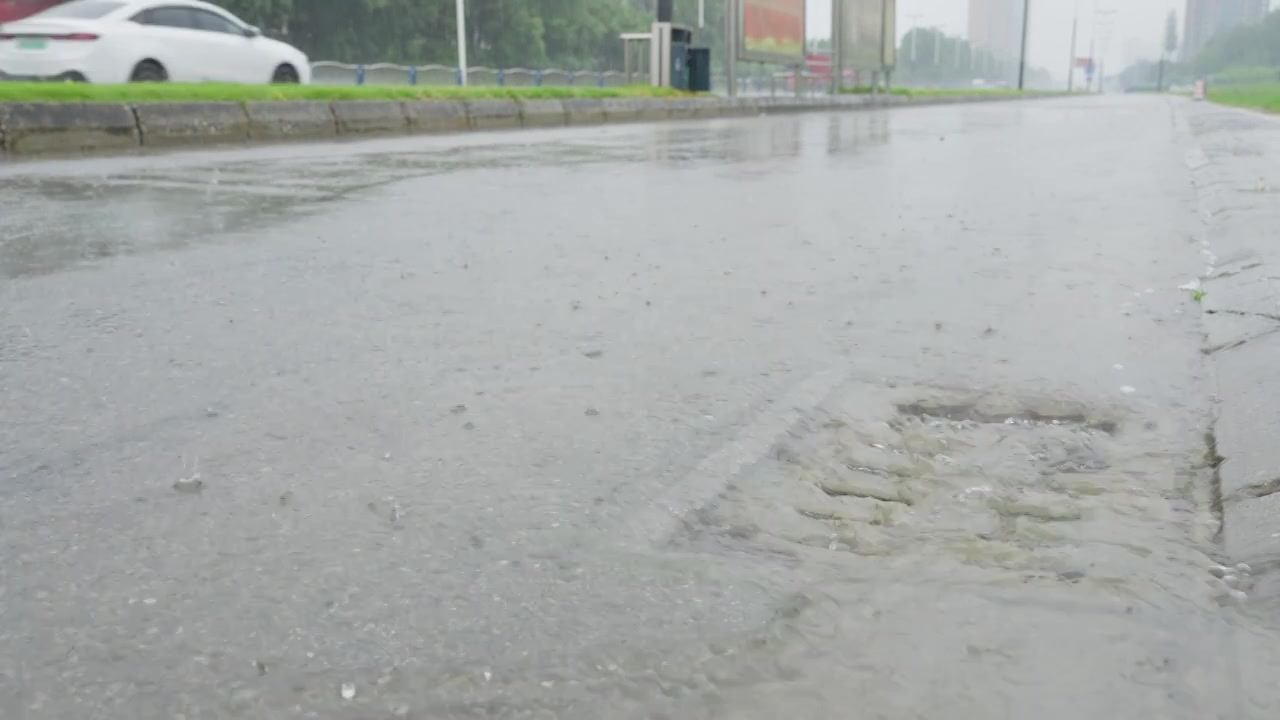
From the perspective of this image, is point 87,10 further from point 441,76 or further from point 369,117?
point 441,76

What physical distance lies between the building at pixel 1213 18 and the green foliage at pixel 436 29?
250ft

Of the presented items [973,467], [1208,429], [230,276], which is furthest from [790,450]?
[230,276]

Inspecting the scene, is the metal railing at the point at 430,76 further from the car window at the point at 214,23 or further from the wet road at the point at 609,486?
the wet road at the point at 609,486

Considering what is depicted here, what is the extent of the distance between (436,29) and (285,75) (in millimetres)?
37384

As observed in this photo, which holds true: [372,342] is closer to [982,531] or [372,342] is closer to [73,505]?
[73,505]

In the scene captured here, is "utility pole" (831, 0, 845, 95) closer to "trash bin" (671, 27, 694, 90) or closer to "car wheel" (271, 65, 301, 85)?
"trash bin" (671, 27, 694, 90)

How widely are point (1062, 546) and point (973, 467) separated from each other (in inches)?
13.0

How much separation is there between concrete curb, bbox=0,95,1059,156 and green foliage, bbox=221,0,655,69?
28.6m

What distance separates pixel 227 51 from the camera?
1364cm

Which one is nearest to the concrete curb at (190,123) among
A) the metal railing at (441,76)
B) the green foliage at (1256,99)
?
the metal railing at (441,76)

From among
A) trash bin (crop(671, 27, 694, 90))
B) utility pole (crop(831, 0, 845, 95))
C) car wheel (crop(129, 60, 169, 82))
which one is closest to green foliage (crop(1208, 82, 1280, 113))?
utility pole (crop(831, 0, 845, 95))

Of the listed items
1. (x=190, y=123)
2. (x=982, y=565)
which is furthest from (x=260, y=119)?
(x=982, y=565)

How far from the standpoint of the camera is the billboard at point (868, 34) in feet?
101

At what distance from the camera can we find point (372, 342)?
2.77 meters
